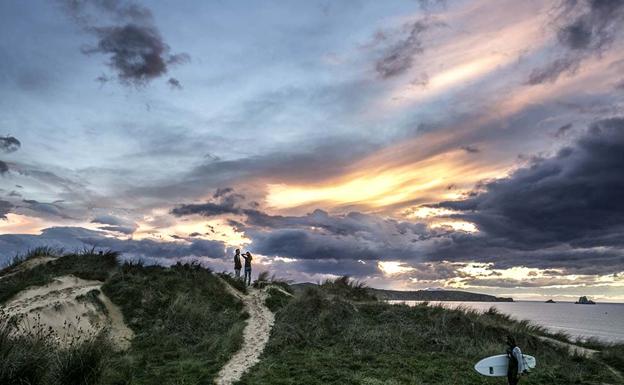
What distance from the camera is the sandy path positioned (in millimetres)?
18312

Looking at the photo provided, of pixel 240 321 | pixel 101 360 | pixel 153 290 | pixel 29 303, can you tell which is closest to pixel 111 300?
pixel 153 290

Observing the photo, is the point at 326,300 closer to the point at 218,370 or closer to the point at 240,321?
the point at 240,321

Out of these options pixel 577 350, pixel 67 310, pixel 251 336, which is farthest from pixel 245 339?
pixel 577 350

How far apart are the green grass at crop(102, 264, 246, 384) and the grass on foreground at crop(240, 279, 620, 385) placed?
8.65ft

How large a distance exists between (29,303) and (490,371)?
24017mm

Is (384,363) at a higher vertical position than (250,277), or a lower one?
lower

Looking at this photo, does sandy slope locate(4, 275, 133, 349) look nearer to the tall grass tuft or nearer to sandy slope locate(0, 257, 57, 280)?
sandy slope locate(0, 257, 57, 280)

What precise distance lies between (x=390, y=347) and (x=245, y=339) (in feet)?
27.2

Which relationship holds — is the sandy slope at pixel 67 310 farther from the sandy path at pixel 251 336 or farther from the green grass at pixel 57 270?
the sandy path at pixel 251 336

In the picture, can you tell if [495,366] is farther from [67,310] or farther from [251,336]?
[67,310]

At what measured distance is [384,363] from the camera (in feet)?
68.0

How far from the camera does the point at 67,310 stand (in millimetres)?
24516

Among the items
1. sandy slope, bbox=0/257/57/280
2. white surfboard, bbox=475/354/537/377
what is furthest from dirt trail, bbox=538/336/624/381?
sandy slope, bbox=0/257/57/280

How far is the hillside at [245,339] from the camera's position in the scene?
15186mm
